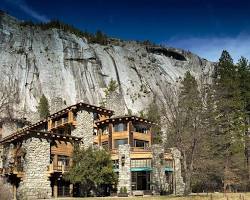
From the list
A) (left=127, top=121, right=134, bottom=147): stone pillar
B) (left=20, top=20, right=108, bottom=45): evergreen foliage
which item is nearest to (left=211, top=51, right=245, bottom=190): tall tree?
(left=127, top=121, right=134, bottom=147): stone pillar

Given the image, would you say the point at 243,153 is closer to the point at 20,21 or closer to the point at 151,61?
the point at 151,61

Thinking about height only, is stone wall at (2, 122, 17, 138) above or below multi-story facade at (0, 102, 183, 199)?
above

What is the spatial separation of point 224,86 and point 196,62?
83.7 m

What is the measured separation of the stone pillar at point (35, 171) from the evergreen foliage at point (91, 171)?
2.86 metres

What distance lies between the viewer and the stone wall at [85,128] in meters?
55.5

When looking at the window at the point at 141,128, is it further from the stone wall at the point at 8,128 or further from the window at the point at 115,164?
the stone wall at the point at 8,128

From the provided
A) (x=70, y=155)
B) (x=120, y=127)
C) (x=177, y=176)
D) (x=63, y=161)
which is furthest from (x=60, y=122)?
(x=177, y=176)

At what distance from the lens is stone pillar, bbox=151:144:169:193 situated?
49.3m

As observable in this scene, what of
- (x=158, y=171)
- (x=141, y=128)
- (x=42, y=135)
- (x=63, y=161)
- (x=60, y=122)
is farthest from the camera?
(x=141, y=128)

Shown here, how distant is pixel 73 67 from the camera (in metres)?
110

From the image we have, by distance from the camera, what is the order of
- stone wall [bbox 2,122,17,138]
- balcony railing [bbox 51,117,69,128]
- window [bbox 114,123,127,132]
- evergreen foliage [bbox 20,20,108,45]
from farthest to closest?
evergreen foliage [bbox 20,20,108,45]
stone wall [bbox 2,122,17,138]
window [bbox 114,123,127,132]
balcony railing [bbox 51,117,69,128]

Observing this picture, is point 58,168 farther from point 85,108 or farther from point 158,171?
point 158,171

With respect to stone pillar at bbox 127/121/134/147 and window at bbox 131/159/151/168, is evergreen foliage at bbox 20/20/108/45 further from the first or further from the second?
A: window at bbox 131/159/151/168

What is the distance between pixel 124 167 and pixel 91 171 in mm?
6188
